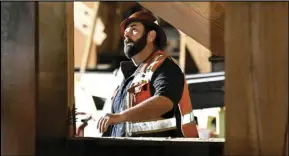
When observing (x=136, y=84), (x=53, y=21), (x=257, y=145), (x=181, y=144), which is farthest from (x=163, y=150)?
(x=136, y=84)

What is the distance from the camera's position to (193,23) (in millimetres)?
2512

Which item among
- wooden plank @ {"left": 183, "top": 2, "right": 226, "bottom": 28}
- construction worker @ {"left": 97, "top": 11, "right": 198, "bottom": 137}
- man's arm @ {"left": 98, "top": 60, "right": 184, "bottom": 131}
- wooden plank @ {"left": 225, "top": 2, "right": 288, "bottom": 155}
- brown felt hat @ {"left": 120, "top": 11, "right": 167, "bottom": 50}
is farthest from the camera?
brown felt hat @ {"left": 120, "top": 11, "right": 167, "bottom": 50}

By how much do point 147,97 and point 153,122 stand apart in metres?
0.13

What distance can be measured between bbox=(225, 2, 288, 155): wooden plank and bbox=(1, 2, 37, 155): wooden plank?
14.7 inches

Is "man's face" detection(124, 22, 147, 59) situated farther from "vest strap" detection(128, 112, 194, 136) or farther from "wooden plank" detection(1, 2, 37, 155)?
"wooden plank" detection(1, 2, 37, 155)

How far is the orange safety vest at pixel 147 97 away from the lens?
8.69 feet

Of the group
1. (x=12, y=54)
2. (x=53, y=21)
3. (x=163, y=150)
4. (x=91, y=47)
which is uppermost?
(x=91, y=47)

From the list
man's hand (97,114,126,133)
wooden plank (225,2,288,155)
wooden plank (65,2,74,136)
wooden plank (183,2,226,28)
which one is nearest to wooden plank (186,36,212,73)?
wooden plank (183,2,226,28)

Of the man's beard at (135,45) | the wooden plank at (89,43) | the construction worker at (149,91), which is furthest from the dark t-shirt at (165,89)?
the wooden plank at (89,43)

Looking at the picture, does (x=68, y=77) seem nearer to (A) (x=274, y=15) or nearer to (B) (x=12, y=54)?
(B) (x=12, y=54)

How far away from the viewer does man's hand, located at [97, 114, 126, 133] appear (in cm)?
224

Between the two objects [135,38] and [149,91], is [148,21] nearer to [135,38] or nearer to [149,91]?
[135,38]

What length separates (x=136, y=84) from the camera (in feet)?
9.16

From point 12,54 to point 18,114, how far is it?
0.11 m
